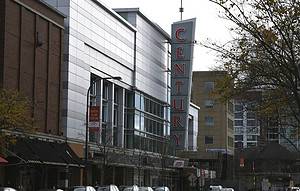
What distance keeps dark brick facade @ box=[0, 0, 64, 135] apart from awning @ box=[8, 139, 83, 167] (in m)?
1.39

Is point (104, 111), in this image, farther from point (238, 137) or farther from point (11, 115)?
point (238, 137)

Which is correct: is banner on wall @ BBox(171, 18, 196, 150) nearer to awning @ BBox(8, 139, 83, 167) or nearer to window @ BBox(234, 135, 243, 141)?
awning @ BBox(8, 139, 83, 167)

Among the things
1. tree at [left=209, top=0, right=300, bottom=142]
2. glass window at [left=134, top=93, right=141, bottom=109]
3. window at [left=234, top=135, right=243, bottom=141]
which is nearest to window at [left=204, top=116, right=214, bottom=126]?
window at [left=234, top=135, right=243, bottom=141]

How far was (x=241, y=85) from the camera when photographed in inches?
768

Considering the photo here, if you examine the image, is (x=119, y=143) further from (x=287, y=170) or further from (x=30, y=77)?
(x=287, y=170)

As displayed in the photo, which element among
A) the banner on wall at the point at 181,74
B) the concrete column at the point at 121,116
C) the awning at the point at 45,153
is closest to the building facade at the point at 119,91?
the concrete column at the point at 121,116

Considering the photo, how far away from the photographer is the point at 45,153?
44.2 metres

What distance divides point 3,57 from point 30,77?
4.14m

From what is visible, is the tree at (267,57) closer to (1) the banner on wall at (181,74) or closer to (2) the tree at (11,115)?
(2) the tree at (11,115)

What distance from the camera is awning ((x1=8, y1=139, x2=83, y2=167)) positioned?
40719 mm

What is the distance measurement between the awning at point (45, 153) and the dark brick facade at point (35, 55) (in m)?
1.39

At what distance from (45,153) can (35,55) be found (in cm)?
748

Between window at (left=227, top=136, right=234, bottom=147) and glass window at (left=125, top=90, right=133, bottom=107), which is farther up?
glass window at (left=125, top=90, right=133, bottom=107)

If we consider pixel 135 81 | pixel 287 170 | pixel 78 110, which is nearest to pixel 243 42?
pixel 78 110
